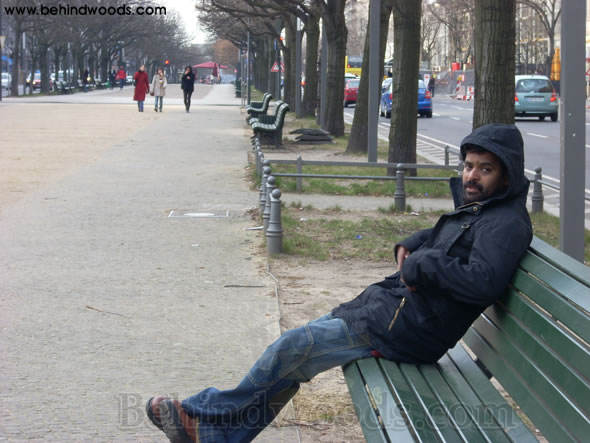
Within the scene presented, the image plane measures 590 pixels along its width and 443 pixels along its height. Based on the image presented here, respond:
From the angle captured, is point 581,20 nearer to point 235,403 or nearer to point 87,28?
point 235,403

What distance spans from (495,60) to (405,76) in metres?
4.92

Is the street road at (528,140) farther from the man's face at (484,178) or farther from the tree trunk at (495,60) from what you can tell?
the man's face at (484,178)

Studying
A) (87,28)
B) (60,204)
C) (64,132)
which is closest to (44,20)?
(87,28)

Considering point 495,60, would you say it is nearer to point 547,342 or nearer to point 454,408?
point 454,408

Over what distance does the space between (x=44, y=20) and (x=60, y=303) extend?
57071 millimetres

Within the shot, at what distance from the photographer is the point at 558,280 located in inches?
131

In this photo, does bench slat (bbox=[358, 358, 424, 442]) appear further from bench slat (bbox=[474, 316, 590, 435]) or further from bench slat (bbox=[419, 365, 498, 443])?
bench slat (bbox=[474, 316, 590, 435])

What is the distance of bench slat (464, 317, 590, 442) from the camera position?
313 centimetres

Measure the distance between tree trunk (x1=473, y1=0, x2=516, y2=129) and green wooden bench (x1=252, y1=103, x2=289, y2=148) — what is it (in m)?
10.9

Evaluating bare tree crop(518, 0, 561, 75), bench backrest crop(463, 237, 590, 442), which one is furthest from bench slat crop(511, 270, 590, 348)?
bare tree crop(518, 0, 561, 75)

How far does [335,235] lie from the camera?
10.1 metres

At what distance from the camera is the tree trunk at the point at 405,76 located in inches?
620

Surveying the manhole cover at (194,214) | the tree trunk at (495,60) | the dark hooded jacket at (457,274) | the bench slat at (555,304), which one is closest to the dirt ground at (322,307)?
the dark hooded jacket at (457,274)
